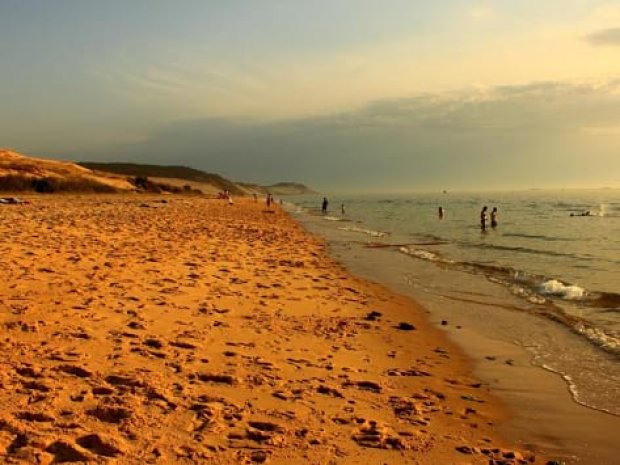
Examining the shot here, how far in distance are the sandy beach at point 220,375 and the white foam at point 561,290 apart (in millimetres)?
4596

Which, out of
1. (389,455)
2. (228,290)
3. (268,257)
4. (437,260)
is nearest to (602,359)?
(389,455)

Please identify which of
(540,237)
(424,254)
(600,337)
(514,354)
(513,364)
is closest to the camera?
(513,364)

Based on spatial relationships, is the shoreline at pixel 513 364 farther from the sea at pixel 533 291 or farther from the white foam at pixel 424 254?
the white foam at pixel 424 254

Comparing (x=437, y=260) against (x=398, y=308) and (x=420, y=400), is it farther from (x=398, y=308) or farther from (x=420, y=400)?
(x=420, y=400)

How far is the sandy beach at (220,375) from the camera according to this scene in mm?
4234

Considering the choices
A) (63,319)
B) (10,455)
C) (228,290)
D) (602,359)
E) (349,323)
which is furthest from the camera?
(228,290)

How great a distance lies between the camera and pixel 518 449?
4.80 m

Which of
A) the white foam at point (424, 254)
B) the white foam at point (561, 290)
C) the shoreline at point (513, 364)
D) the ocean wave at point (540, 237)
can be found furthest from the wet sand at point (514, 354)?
the ocean wave at point (540, 237)

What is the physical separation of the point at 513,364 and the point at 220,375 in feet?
14.2

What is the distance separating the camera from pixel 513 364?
7609mm

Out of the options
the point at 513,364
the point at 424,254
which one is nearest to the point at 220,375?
the point at 513,364

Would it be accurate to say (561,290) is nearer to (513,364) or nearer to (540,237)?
(513,364)

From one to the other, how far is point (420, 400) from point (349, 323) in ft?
11.2

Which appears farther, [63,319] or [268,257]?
[268,257]
